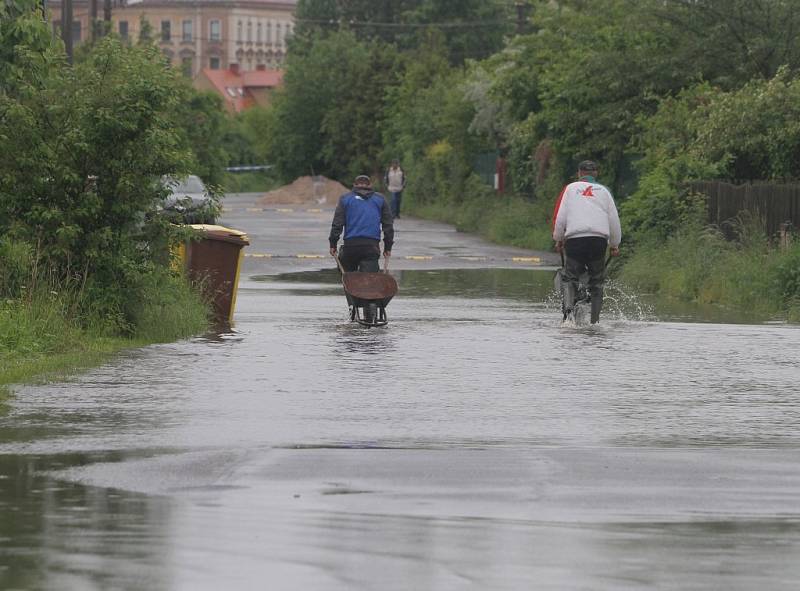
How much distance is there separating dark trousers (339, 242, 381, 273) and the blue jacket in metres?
0.09

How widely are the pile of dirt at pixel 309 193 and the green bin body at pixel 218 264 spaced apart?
5354 cm

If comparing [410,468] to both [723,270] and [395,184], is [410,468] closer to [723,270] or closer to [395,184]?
[723,270]

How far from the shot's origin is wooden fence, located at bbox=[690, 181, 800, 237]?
86.0 feet

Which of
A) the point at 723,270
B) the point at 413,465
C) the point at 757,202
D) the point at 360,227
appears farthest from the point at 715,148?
the point at 413,465

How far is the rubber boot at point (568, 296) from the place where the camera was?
18.9 m

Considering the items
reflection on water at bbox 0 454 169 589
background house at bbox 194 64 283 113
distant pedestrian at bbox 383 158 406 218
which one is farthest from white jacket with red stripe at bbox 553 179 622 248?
background house at bbox 194 64 283 113

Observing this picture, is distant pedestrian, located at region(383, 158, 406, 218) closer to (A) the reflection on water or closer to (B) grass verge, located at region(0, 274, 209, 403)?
(B) grass verge, located at region(0, 274, 209, 403)

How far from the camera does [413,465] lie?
379 inches

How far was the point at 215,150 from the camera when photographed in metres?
57.4

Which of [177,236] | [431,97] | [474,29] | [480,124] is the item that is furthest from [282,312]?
[474,29]

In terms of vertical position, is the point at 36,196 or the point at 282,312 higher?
the point at 36,196

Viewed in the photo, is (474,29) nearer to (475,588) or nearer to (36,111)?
(36,111)

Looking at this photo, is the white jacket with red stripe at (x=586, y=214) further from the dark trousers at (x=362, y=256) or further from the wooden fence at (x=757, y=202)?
the wooden fence at (x=757, y=202)

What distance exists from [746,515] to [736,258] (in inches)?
678
